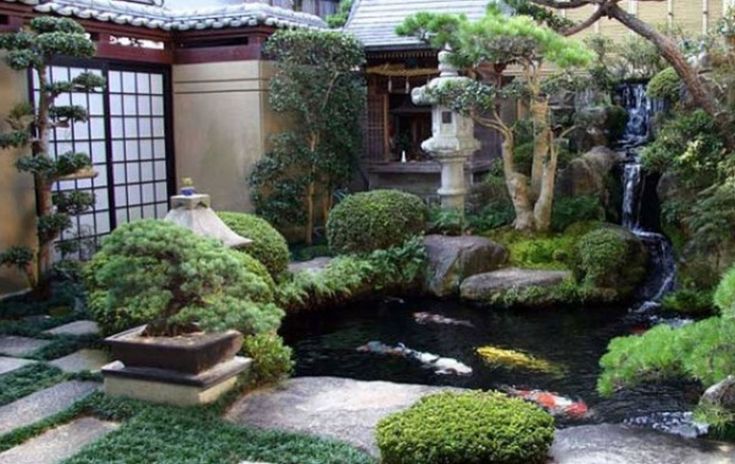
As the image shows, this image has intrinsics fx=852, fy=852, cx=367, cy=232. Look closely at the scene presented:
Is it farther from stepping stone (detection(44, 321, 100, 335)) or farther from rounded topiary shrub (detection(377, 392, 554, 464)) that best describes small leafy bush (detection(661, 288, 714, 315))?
stepping stone (detection(44, 321, 100, 335))

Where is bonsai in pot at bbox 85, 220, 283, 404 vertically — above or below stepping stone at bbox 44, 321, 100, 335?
above

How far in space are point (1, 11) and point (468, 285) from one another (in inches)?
299

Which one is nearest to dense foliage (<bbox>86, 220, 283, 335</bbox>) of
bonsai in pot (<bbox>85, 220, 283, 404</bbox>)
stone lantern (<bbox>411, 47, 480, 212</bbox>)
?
bonsai in pot (<bbox>85, 220, 283, 404</bbox>)

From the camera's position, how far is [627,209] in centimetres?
1505

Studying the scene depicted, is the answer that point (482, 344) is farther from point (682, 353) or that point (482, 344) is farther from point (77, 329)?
point (77, 329)

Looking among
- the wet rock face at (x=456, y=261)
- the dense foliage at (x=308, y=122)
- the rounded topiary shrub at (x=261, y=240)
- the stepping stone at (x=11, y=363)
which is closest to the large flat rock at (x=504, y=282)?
the wet rock face at (x=456, y=261)

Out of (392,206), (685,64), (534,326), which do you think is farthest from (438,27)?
(534,326)

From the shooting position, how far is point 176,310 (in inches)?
284

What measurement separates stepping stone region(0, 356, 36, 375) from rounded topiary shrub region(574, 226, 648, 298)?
780 cm

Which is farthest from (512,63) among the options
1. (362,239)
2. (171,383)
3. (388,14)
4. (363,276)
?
(171,383)

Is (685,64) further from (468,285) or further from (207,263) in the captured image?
(207,263)

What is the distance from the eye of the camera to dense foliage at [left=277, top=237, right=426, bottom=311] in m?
12.5

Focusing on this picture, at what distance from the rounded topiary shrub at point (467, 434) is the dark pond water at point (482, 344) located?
193cm

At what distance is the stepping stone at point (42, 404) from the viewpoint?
7.08m
